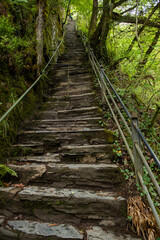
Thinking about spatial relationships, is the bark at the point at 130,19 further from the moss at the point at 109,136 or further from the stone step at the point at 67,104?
the moss at the point at 109,136

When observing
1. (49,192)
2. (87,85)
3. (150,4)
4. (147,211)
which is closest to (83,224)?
(49,192)

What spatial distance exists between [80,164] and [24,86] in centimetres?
255

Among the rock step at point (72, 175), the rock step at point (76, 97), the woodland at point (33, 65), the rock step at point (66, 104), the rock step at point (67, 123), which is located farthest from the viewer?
the rock step at point (76, 97)

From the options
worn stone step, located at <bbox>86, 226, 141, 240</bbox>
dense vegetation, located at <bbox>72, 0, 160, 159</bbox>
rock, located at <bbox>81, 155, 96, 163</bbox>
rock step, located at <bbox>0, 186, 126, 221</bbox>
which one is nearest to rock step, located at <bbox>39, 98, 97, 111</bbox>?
dense vegetation, located at <bbox>72, 0, 160, 159</bbox>

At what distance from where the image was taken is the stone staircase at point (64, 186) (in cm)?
187

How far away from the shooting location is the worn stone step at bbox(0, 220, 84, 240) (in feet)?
5.77

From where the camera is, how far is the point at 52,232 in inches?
70.8

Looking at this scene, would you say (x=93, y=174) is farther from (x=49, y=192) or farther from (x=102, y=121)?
(x=102, y=121)

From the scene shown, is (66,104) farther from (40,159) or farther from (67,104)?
(40,159)

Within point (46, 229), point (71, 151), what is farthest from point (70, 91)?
point (46, 229)

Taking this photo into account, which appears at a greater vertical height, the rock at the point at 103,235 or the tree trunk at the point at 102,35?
the tree trunk at the point at 102,35

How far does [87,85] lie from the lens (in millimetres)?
5555

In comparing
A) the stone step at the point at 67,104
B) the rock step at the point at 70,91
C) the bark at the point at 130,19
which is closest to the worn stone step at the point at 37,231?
the stone step at the point at 67,104

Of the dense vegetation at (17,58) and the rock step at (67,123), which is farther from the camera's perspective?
the rock step at (67,123)
